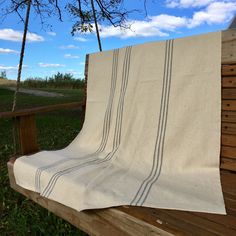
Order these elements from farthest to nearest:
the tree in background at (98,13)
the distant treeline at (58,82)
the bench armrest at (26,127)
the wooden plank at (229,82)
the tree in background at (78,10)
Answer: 1. the distant treeline at (58,82)
2. the tree in background at (98,13)
3. the tree in background at (78,10)
4. the bench armrest at (26,127)
5. the wooden plank at (229,82)

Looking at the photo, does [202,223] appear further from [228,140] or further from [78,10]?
[78,10]

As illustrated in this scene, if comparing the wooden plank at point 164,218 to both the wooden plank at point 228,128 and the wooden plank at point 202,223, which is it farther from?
the wooden plank at point 228,128

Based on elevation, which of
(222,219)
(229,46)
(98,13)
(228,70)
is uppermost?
(98,13)

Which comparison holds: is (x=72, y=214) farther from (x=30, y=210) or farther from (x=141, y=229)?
(x=30, y=210)

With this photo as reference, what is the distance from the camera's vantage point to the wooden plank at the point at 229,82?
1.37 metres

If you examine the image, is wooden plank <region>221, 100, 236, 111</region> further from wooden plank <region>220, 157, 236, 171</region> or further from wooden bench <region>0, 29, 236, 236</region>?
wooden plank <region>220, 157, 236, 171</region>

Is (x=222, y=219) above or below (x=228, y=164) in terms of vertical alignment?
below

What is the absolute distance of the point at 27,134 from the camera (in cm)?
181

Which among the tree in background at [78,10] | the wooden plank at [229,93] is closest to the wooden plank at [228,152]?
the wooden plank at [229,93]

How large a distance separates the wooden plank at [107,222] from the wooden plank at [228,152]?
24.1 inches

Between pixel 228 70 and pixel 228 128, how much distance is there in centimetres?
→ 29

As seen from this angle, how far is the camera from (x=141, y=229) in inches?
39.5

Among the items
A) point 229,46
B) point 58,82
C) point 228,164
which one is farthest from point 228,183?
point 58,82

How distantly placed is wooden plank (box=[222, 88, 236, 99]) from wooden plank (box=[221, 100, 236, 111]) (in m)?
0.02
